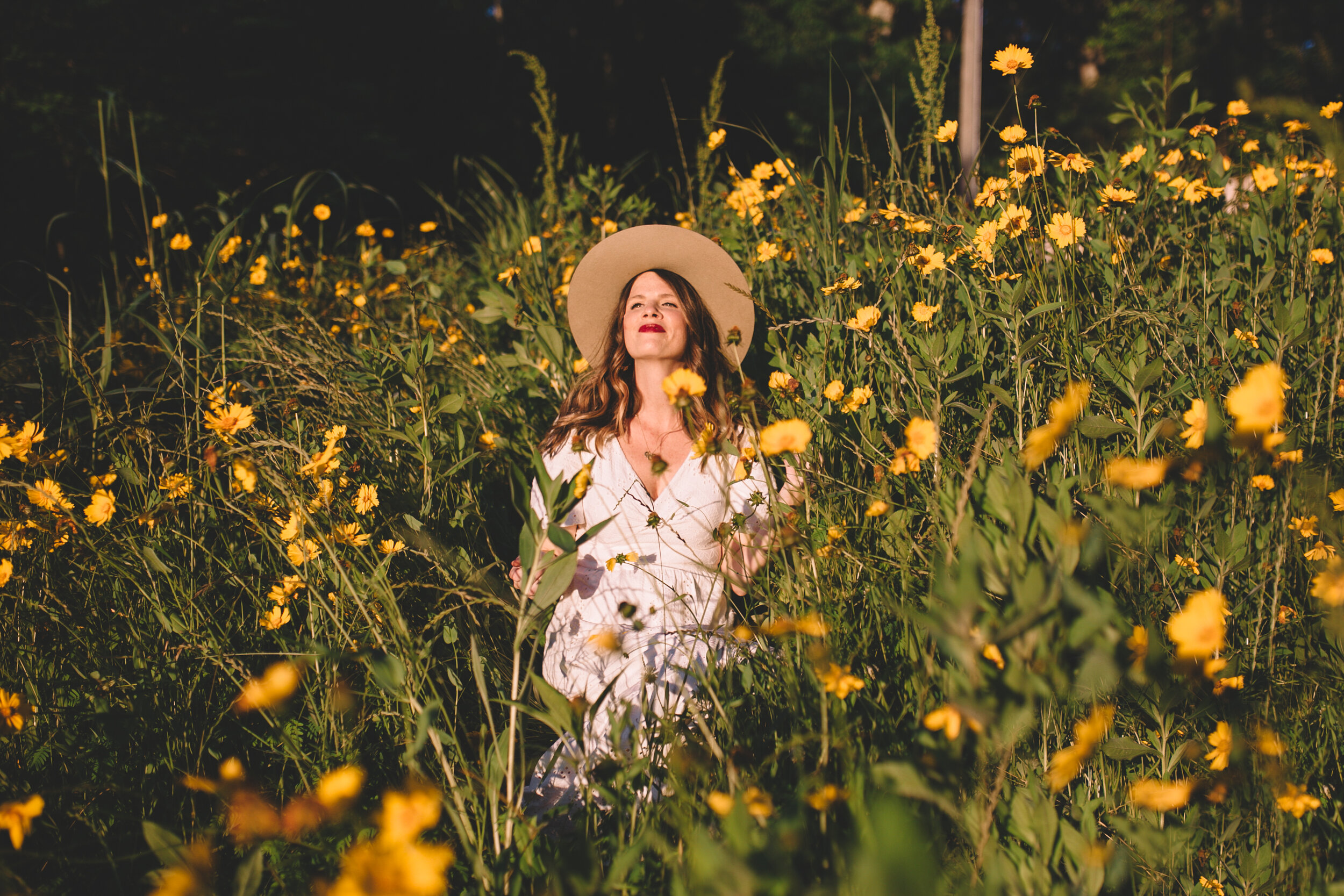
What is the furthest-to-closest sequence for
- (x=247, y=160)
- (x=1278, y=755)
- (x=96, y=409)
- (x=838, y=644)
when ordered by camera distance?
(x=247, y=160), (x=96, y=409), (x=838, y=644), (x=1278, y=755)

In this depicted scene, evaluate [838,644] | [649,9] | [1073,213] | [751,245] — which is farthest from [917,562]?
[649,9]

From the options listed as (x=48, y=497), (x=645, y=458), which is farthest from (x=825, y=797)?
(x=48, y=497)

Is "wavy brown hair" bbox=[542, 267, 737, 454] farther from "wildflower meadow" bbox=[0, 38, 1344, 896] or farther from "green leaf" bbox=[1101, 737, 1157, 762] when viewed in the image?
"green leaf" bbox=[1101, 737, 1157, 762]

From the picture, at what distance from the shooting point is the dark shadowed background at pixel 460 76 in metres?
5.36

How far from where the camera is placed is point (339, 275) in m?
3.21

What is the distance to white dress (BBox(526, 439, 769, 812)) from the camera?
140cm

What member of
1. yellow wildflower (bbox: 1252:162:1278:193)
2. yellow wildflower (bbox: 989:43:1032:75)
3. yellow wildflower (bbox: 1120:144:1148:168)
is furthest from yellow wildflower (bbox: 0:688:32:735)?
yellow wildflower (bbox: 1252:162:1278:193)

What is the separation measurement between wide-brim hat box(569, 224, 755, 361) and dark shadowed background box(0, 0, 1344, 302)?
439 mm

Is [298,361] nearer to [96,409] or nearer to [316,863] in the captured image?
[96,409]

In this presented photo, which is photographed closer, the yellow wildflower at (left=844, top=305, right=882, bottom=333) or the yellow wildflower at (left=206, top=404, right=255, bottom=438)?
the yellow wildflower at (left=206, top=404, right=255, bottom=438)

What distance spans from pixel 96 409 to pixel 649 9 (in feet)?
46.3

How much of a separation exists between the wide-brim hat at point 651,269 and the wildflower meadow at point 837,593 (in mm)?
184

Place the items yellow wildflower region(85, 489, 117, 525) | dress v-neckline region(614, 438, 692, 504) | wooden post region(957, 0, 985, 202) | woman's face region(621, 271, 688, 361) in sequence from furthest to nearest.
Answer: wooden post region(957, 0, 985, 202), woman's face region(621, 271, 688, 361), dress v-neckline region(614, 438, 692, 504), yellow wildflower region(85, 489, 117, 525)

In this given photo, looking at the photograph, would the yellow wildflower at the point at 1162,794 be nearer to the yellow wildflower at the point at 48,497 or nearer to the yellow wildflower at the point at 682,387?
the yellow wildflower at the point at 682,387
